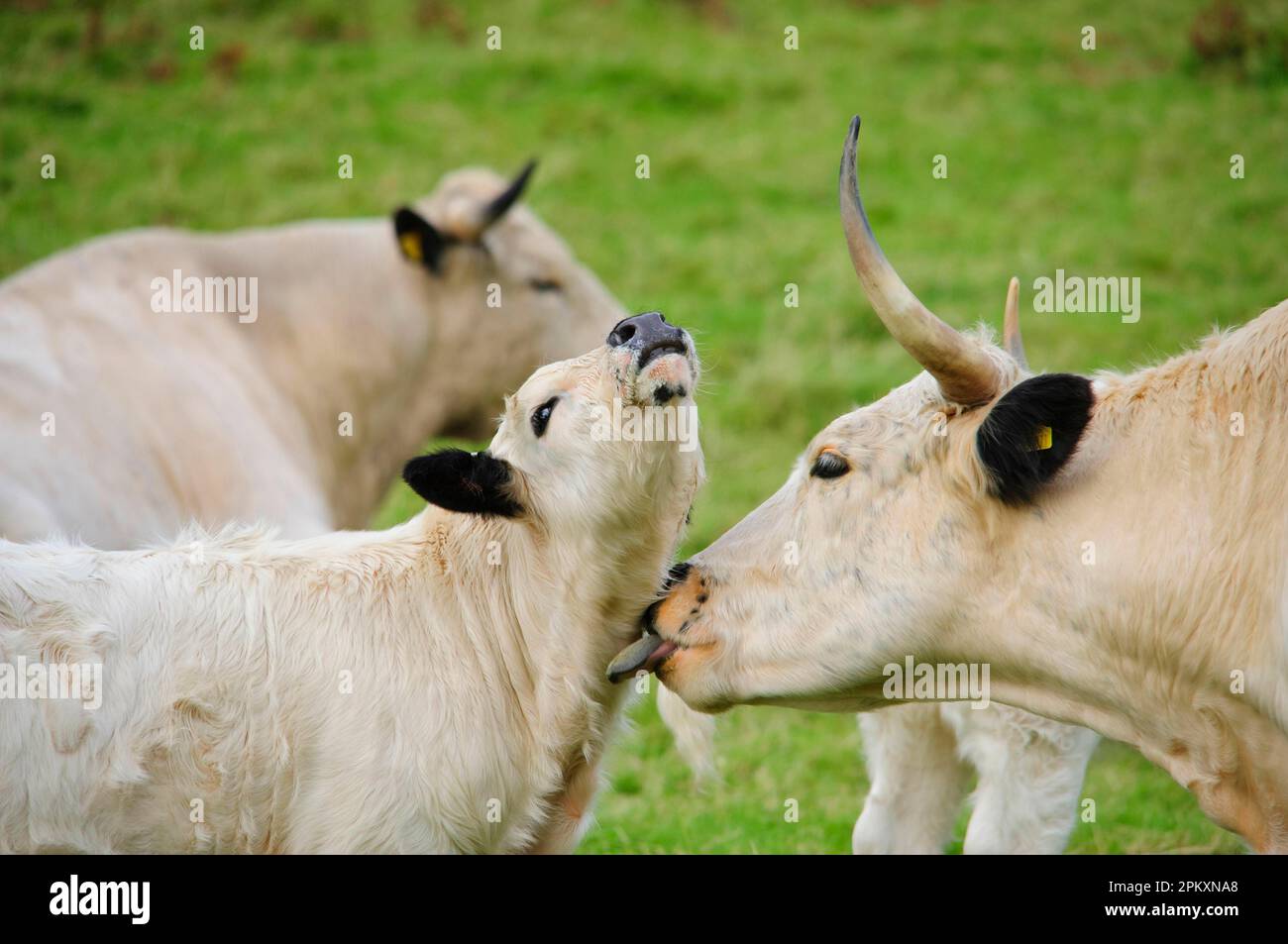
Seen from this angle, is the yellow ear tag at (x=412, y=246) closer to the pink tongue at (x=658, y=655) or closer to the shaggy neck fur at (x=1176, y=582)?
the pink tongue at (x=658, y=655)

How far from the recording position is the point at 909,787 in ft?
20.7

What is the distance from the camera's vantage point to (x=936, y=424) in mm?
4828

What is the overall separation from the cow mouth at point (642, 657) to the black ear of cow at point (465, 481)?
24.5 inches

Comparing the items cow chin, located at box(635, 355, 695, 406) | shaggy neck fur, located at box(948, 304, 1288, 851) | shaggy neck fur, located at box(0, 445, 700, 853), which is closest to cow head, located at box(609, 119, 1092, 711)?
shaggy neck fur, located at box(948, 304, 1288, 851)

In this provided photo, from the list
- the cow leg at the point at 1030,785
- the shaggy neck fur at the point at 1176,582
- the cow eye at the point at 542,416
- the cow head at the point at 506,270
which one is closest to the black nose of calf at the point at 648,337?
the cow eye at the point at 542,416

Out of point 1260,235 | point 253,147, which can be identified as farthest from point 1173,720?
point 253,147

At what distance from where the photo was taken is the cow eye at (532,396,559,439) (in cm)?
507

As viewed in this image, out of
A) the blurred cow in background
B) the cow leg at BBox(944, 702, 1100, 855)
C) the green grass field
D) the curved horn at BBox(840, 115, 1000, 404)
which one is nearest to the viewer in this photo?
the curved horn at BBox(840, 115, 1000, 404)

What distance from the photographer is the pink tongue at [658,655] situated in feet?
16.6

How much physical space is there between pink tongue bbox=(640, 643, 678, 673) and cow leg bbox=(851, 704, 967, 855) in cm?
154

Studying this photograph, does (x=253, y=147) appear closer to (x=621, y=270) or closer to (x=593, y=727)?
(x=621, y=270)

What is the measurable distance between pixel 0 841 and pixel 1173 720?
3575 millimetres

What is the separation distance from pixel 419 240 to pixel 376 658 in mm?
4747

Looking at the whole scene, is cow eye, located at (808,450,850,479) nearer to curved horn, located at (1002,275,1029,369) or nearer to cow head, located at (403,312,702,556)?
cow head, located at (403,312,702,556)
